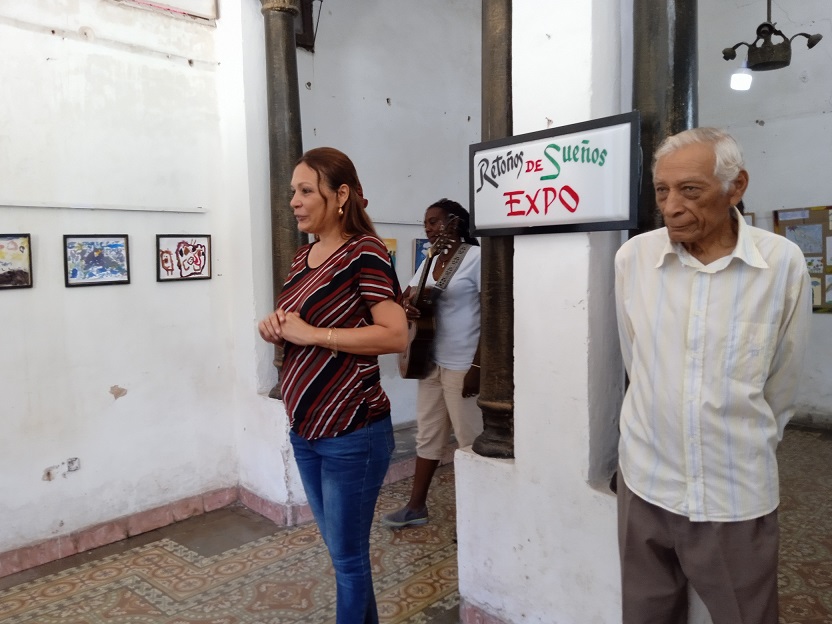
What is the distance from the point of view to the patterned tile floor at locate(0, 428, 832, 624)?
8.82ft

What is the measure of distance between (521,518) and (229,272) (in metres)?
2.35

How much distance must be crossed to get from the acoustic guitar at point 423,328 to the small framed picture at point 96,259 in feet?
5.01

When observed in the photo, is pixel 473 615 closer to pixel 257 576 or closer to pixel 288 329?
pixel 257 576

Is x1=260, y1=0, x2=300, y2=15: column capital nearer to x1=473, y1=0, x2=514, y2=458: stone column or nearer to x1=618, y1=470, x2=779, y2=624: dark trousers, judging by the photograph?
x1=473, y1=0, x2=514, y2=458: stone column

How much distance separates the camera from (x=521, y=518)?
2.28 meters

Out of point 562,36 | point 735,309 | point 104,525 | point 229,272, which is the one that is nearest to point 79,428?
point 104,525

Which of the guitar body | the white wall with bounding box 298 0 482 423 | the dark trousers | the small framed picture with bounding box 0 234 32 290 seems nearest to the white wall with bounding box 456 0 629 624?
the dark trousers

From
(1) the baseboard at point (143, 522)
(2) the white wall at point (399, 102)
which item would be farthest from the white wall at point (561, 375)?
(2) the white wall at point (399, 102)

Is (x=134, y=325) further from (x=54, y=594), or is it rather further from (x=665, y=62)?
(x=665, y=62)

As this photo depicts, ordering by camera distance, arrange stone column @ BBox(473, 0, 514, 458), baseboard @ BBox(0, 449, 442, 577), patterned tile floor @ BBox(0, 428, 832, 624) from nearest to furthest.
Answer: stone column @ BBox(473, 0, 514, 458) → patterned tile floor @ BBox(0, 428, 832, 624) → baseboard @ BBox(0, 449, 442, 577)

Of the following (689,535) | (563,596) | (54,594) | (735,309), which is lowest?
(54,594)

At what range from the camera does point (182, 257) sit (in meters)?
3.62

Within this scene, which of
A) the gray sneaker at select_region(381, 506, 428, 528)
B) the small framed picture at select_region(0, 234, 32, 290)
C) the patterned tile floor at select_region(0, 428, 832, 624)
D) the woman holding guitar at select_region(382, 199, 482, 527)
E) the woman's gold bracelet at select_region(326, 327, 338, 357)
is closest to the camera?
the woman's gold bracelet at select_region(326, 327, 338, 357)

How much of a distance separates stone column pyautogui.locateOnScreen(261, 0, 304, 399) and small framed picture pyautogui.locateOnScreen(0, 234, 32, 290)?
119 centimetres
